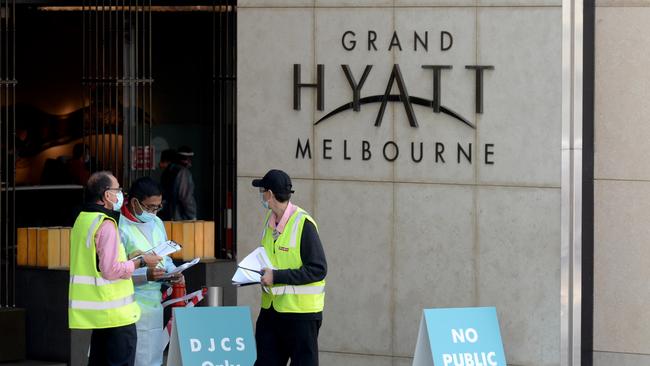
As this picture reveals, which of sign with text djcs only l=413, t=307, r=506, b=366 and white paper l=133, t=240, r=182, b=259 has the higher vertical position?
white paper l=133, t=240, r=182, b=259

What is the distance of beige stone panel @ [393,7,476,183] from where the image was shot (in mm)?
11414

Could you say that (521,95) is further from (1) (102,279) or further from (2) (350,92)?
(1) (102,279)

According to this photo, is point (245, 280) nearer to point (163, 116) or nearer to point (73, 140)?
point (163, 116)

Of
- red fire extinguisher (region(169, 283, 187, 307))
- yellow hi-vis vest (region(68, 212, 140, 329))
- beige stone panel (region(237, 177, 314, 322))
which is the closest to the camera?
yellow hi-vis vest (region(68, 212, 140, 329))

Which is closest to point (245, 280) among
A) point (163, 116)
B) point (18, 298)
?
point (18, 298)

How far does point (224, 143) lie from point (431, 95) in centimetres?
434

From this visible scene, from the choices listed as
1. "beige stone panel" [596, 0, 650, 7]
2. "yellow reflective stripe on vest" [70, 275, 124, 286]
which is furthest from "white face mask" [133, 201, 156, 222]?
"beige stone panel" [596, 0, 650, 7]

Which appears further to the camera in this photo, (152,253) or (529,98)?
(529,98)

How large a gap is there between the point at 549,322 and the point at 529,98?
1798 millimetres

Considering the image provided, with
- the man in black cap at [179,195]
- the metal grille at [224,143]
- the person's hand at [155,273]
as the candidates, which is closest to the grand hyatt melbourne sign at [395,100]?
the person's hand at [155,273]

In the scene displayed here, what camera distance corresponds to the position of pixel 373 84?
11.7m

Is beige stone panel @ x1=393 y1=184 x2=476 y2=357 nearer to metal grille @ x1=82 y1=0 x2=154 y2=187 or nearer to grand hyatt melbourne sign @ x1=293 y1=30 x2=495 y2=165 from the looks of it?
grand hyatt melbourne sign @ x1=293 y1=30 x2=495 y2=165

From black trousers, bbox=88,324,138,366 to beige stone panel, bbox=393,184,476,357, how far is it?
2694 millimetres

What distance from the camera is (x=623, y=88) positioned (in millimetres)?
11609
